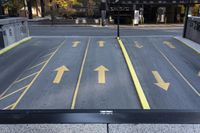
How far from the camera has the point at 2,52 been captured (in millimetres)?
18891

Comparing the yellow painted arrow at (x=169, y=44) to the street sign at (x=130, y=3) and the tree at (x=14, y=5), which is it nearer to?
the street sign at (x=130, y=3)

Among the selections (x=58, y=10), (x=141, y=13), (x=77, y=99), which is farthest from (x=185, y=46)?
(x=58, y=10)

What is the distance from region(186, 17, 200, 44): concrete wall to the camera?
840 inches

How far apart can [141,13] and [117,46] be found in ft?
94.9

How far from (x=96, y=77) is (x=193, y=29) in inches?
562

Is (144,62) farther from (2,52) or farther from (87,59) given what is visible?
(2,52)

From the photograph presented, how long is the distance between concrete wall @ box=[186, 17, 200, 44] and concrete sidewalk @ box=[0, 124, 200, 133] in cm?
2084

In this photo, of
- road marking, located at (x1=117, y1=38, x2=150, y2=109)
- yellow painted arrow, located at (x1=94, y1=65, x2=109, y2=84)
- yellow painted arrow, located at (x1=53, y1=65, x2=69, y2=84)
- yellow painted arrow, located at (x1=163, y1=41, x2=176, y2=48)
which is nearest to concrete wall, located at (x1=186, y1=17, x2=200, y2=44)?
yellow painted arrow, located at (x1=163, y1=41, x2=176, y2=48)

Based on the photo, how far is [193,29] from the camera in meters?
22.5

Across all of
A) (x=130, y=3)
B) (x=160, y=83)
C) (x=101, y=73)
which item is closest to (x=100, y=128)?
(x=160, y=83)

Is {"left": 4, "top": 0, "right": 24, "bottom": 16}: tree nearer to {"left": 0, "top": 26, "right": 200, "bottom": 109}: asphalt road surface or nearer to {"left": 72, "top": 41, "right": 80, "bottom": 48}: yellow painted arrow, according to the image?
{"left": 72, "top": 41, "right": 80, "bottom": 48}: yellow painted arrow

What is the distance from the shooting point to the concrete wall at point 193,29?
2133cm

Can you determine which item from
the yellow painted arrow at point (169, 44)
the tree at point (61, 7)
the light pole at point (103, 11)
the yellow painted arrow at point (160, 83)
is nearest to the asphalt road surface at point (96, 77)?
the yellow painted arrow at point (160, 83)

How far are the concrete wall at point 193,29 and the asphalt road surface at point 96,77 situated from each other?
2273mm
